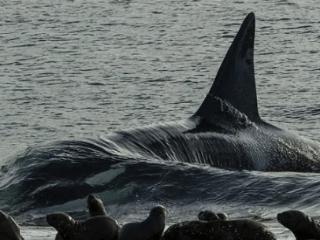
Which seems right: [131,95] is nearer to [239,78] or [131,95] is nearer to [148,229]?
[239,78]

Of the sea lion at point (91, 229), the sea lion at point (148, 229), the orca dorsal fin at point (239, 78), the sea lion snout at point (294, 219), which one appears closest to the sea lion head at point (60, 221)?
the sea lion at point (91, 229)

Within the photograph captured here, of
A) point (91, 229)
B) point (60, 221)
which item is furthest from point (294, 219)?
point (60, 221)

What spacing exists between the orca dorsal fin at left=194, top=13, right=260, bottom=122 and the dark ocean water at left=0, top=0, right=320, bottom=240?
208cm

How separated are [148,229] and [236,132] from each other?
10129 millimetres

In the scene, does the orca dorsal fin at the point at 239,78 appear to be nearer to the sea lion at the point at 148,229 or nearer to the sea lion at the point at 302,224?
the sea lion at the point at 302,224

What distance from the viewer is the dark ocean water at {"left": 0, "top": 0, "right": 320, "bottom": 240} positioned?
61.2 feet

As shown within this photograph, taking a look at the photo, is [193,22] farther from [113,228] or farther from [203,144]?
[113,228]

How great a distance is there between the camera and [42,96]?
100 ft

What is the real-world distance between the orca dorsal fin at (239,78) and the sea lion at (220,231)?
31.3 feet

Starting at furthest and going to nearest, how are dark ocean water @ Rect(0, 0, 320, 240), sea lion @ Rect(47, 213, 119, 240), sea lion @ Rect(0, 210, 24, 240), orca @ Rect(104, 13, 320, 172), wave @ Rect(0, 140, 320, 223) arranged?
orca @ Rect(104, 13, 320, 172) < dark ocean water @ Rect(0, 0, 320, 240) < wave @ Rect(0, 140, 320, 223) < sea lion @ Rect(0, 210, 24, 240) < sea lion @ Rect(47, 213, 119, 240)

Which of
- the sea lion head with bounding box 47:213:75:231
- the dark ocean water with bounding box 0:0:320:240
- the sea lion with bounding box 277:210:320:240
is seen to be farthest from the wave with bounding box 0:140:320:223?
the sea lion head with bounding box 47:213:75:231

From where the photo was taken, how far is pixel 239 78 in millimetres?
22000

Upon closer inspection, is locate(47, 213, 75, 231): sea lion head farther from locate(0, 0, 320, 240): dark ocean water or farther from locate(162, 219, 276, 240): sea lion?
locate(0, 0, 320, 240): dark ocean water

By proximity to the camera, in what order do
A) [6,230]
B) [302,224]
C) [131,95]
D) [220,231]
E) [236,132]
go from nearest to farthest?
[220,231]
[6,230]
[302,224]
[236,132]
[131,95]
